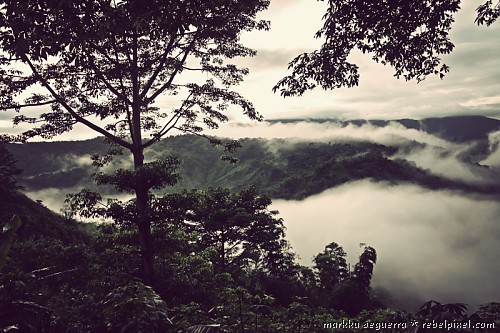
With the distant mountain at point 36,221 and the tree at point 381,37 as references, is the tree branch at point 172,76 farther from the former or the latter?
the distant mountain at point 36,221

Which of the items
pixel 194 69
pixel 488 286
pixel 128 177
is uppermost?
pixel 194 69

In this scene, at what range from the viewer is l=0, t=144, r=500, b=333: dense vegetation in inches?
114

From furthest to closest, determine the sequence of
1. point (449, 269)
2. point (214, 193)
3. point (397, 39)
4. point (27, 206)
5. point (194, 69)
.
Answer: point (449, 269)
point (27, 206)
point (214, 193)
point (194, 69)
point (397, 39)

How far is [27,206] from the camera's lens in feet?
128

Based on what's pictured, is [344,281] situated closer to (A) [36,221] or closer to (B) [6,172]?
(A) [36,221]

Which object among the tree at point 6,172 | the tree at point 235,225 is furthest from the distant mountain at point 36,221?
the tree at point 235,225

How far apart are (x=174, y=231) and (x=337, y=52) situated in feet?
23.7

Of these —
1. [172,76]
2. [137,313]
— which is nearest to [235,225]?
[172,76]

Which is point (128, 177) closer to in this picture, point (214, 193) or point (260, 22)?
point (260, 22)

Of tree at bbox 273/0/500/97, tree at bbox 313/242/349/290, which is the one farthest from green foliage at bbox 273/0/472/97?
tree at bbox 313/242/349/290

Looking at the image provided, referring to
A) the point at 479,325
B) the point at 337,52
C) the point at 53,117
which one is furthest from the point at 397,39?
the point at 53,117

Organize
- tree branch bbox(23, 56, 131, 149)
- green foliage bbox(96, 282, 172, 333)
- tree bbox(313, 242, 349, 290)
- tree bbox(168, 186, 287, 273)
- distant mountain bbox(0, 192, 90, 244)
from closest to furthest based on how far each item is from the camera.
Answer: green foliage bbox(96, 282, 172, 333) < tree branch bbox(23, 56, 131, 149) < tree bbox(168, 186, 287, 273) < distant mountain bbox(0, 192, 90, 244) < tree bbox(313, 242, 349, 290)

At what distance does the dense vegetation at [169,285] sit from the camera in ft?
9.49

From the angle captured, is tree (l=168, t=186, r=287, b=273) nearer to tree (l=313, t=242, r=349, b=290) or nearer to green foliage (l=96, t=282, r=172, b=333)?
tree (l=313, t=242, r=349, b=290)
